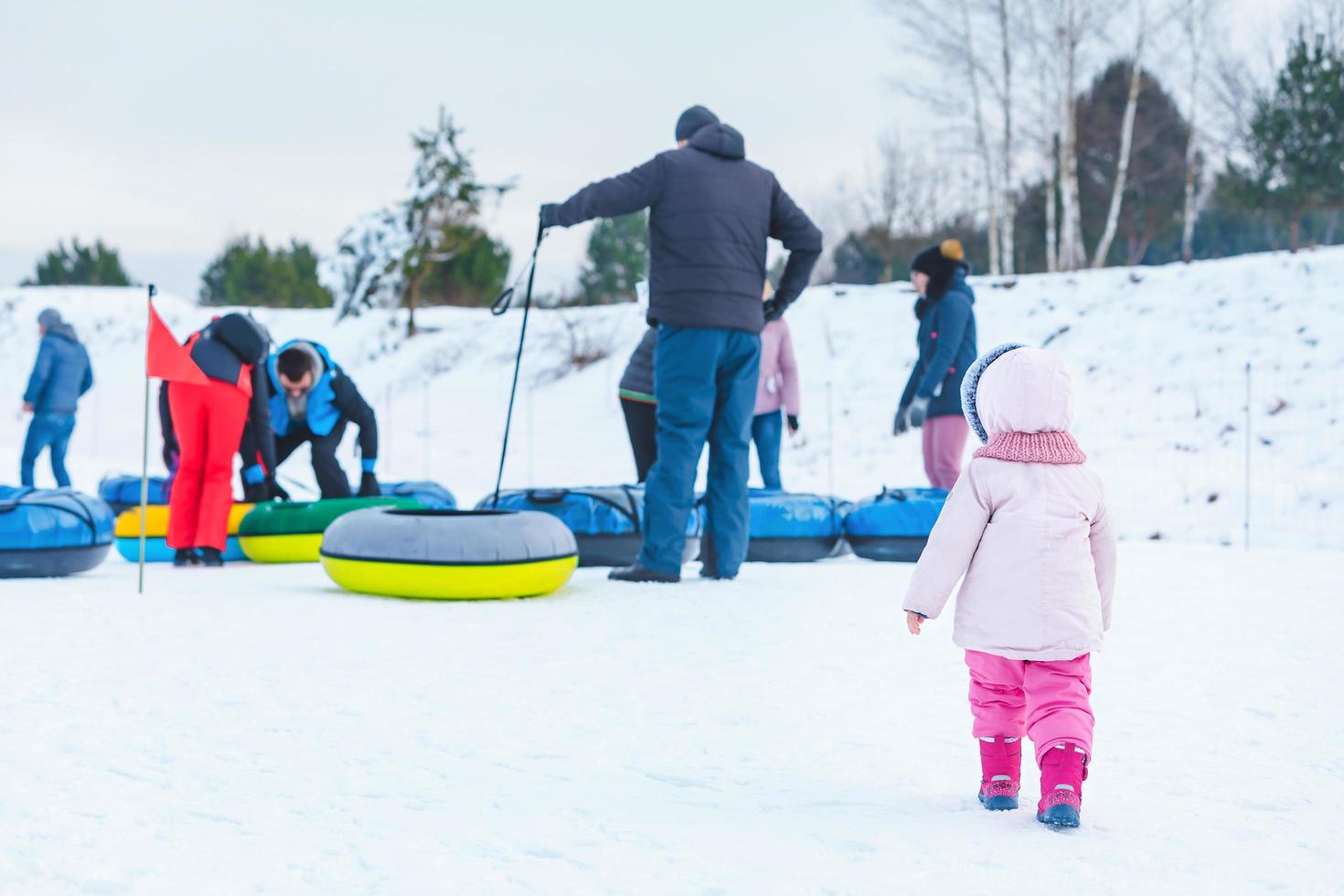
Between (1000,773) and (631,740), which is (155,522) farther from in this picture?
(1000,773)

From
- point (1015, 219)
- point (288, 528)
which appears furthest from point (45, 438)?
point (1015, 219)

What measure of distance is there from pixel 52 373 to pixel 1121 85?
2291 centimetres

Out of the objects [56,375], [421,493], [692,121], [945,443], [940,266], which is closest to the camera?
[692,121]

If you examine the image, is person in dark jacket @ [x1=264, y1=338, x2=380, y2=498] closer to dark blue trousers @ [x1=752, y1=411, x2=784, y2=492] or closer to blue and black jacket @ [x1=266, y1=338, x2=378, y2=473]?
blue and black jacket @ [x1=266, y1=338, x2=378, y2=473]

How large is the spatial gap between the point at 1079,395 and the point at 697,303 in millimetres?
8472

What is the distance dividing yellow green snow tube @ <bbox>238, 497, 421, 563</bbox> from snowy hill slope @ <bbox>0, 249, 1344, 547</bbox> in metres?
4.18

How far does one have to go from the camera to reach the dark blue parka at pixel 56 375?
9625 mm

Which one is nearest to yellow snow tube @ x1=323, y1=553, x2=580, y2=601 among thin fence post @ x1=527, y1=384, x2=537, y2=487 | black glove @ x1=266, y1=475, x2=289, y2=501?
black glove @ x1=266, y1=475, x2=289, y2=501

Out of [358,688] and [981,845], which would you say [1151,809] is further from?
[358,688]

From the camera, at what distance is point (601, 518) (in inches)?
233

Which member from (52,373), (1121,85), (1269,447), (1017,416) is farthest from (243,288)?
(1017,416)

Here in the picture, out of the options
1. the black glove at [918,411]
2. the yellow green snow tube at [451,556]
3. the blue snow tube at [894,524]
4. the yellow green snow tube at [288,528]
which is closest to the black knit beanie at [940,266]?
the black glove at [918,411]

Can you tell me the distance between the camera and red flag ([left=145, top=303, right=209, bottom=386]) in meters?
5.07

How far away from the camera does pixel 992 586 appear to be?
2.20 meters
